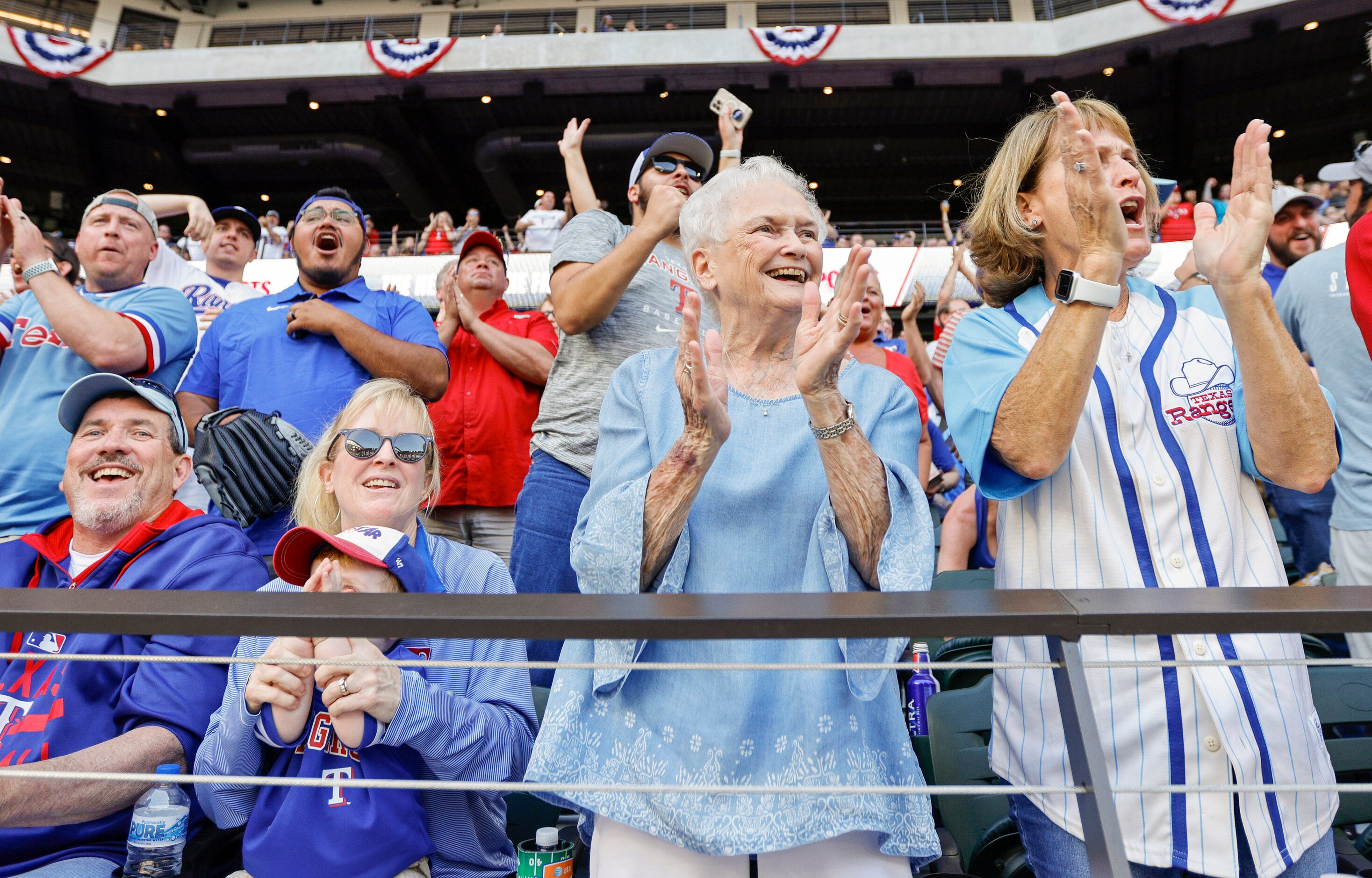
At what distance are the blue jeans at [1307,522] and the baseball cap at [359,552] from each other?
272 cm

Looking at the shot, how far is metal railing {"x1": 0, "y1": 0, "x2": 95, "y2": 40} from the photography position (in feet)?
59.7

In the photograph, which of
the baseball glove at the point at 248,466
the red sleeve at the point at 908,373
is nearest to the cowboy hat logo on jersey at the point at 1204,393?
the baseball glove at the point at 248,466

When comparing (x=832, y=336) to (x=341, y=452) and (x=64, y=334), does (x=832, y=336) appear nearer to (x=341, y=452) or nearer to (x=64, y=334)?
(x=341, y=452)

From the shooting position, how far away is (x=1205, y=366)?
4.00 ft

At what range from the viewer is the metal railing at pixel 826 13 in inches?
709

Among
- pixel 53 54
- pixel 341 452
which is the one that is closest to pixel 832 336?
pixel 341 452

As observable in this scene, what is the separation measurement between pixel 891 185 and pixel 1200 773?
64.0ft

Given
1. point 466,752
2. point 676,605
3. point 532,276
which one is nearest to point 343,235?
point 466,752

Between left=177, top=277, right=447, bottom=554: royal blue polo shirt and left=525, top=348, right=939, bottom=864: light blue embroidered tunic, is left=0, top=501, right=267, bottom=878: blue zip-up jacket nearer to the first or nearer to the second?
left=177, top=277, right=447, bottom=554: royal blue polo shirt

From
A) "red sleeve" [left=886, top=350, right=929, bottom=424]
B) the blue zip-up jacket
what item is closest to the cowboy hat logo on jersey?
the blue zip-up jacket

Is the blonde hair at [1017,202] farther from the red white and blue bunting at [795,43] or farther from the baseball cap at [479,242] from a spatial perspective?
the red white and blue bunting at [795,43]

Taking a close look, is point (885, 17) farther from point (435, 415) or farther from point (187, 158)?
point (435, 415)

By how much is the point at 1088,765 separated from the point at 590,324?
149 cm

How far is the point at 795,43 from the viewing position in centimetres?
1591
